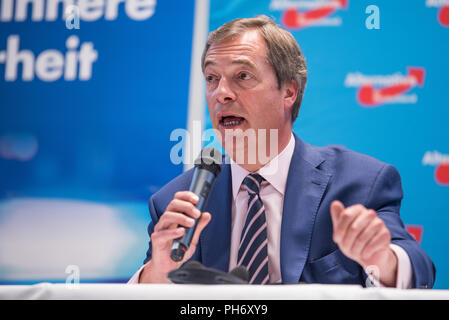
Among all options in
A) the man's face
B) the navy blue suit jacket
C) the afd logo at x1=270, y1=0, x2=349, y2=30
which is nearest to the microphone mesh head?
the navy blue suit jacket

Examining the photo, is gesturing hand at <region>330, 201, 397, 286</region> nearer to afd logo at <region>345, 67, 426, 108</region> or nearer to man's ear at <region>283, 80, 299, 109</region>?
man's ear at <region>283, 80, 299, 109</region>

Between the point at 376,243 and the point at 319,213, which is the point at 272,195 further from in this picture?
the point at 376,243

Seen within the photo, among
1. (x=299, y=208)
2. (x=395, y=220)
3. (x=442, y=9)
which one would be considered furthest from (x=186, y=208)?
(x=442, y=9)

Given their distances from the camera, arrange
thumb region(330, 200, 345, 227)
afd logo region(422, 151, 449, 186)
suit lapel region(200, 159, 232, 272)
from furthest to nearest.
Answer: afd logo region(422, 151, 449, 186) → suit lapel region(200, 159, 232, 272) → thumb region(330, 200, 345, 227)

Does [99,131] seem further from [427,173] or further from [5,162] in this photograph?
[427,173]

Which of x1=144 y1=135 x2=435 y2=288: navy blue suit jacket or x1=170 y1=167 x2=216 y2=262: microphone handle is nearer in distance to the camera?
x1=170 y1=167 x2=216 y2=262: microphone handle

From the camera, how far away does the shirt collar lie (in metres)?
1.78

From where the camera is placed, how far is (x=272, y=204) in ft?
5.71

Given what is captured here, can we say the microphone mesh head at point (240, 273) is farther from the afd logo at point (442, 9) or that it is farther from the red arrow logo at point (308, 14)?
the afd logo at point (442, 9)

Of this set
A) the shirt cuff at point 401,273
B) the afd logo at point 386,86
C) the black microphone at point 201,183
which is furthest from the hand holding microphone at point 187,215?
the afd logo at point 386,86

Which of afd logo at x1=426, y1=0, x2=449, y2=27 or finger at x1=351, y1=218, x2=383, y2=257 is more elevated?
afd logo at x1=426, y1=0, x2=449, y2=27

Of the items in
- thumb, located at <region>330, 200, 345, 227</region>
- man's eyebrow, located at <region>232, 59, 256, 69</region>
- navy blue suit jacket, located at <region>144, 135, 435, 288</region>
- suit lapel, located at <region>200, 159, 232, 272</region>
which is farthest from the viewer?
man's eyebrow, located at <region>232, 59, 256, 69</region>

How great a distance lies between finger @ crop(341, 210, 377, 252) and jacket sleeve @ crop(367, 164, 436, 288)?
34cm

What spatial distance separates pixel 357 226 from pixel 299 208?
0.52 meters
